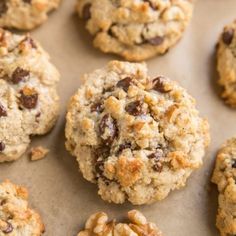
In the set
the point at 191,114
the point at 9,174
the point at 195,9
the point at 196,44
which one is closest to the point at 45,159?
the point at 9,174

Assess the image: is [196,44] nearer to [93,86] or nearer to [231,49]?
[231,49]

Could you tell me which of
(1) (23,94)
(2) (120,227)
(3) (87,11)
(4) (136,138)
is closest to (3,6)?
(3) (87,11)

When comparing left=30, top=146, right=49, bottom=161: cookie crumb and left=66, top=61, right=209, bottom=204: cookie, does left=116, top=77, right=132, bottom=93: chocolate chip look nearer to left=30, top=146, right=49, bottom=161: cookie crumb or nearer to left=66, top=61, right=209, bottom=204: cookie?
left=66, top=61, right=209, bottom=204: cookie

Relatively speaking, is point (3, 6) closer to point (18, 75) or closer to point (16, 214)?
point (18, 75)

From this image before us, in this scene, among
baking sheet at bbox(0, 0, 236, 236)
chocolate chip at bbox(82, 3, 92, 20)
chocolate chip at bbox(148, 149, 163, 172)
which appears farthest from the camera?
chocolate chip at bbox(82, 3, 92, 20)

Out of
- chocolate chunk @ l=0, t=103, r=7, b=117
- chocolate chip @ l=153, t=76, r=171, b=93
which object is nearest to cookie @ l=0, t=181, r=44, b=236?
chocolate chunk @ l=0, t=103, r=7, b=117

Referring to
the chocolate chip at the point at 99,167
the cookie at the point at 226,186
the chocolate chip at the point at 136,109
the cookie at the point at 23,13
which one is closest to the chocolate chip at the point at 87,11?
the cookie at the point at 23,13

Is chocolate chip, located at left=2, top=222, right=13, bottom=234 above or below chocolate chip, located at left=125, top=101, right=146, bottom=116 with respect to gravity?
below
